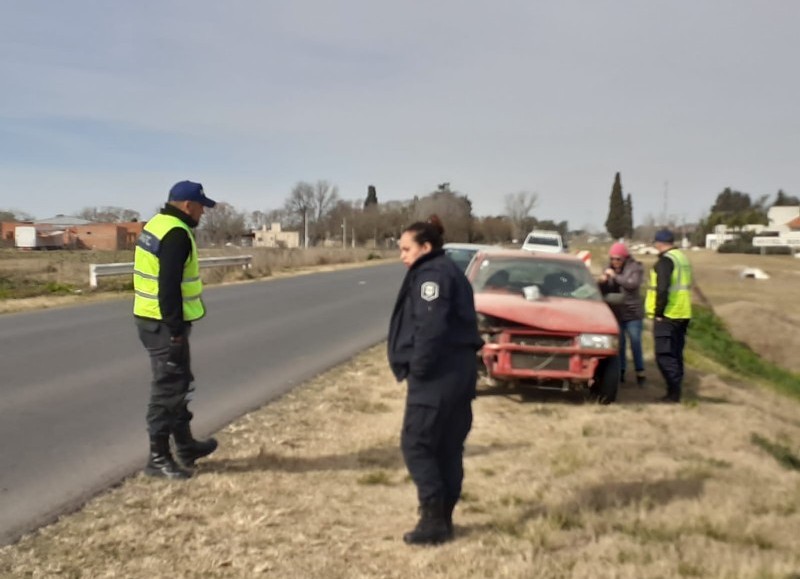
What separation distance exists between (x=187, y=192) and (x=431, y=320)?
2132mm

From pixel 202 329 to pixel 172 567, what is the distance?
994cm

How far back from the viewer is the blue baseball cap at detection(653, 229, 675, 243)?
8.68 m

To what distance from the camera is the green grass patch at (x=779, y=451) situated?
682cm

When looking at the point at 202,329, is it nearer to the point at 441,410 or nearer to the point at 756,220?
the point at 441,410

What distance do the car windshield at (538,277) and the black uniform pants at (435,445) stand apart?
4.74 meters

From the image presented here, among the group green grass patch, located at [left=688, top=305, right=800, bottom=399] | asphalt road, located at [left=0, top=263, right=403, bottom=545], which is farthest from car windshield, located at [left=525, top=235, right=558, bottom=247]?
asphalt road, located at [left=0, top=263, right=403, bottom=545]

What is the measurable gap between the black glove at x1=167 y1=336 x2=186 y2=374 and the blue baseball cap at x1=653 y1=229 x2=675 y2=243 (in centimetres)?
550

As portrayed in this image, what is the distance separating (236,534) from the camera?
4426 mm

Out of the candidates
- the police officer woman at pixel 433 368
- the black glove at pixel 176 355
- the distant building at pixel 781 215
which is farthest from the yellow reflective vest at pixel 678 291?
the distant building at pixel 781 215

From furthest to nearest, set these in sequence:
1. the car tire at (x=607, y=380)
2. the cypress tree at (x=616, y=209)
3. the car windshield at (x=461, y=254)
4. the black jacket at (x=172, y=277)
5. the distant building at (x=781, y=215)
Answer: the distant building at (x=781, y=215) < the cypress tree at (x=616, y=209) < the car windshield at (x=461, y=254) < the car tire at (x=607, y=380) < the black jacket at (x=172, y=277)

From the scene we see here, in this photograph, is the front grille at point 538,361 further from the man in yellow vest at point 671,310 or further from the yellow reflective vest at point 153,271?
the yellow reflective vest at point 153,271

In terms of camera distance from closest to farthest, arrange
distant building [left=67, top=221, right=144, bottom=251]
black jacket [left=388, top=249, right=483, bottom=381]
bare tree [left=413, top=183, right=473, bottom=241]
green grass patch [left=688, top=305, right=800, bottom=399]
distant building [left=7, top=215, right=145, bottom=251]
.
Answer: black jacket [left=388, top=249, right=483, bottom=381] → green grass patch [left=688, top=305, right=800, bottom=399] → bare tree [left=413, top=183, right=473, bottom=241] → distant building [left=7, top=215, right=145, bottom=251] → distant building [left=67, top=221, right=144, bottom=251]

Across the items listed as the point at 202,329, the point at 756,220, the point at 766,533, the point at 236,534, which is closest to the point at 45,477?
the point at 236,534

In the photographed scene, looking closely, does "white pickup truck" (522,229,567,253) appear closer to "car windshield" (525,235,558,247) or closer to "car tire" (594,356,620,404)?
"car windshield" (525,235,558,247)
